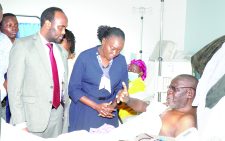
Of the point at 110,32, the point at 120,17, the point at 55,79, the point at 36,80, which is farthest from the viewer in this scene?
the point at 120,17

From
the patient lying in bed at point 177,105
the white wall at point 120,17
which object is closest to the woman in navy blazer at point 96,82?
the patient lying in bed at point 177,105

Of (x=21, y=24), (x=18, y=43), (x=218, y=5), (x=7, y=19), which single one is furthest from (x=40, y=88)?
(x=218, y=5)

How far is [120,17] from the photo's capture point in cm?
457

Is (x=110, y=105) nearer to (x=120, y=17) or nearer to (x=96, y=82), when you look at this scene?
(x=96, y=82)

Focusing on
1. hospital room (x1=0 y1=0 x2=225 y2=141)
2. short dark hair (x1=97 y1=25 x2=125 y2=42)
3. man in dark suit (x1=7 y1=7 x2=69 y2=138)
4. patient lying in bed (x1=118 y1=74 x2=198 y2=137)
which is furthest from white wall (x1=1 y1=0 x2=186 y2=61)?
patient lying in bed (x1=118 y1=74 x2=198 y2=137)

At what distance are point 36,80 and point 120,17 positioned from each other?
2.81m

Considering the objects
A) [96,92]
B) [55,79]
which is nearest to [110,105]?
[96,92]

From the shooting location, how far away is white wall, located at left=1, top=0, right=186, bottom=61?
4.19m

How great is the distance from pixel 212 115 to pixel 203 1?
119 inches

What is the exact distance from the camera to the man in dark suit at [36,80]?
1.91 m

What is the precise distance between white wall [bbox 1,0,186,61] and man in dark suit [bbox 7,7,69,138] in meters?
2.21

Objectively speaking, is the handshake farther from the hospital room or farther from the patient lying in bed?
the patient lying in bed

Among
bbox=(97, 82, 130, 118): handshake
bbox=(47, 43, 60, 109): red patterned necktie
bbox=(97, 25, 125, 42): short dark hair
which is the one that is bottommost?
bbox=(97, 82, 130, 118): handshake

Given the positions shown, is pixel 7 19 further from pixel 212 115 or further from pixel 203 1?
pixel 203 1
